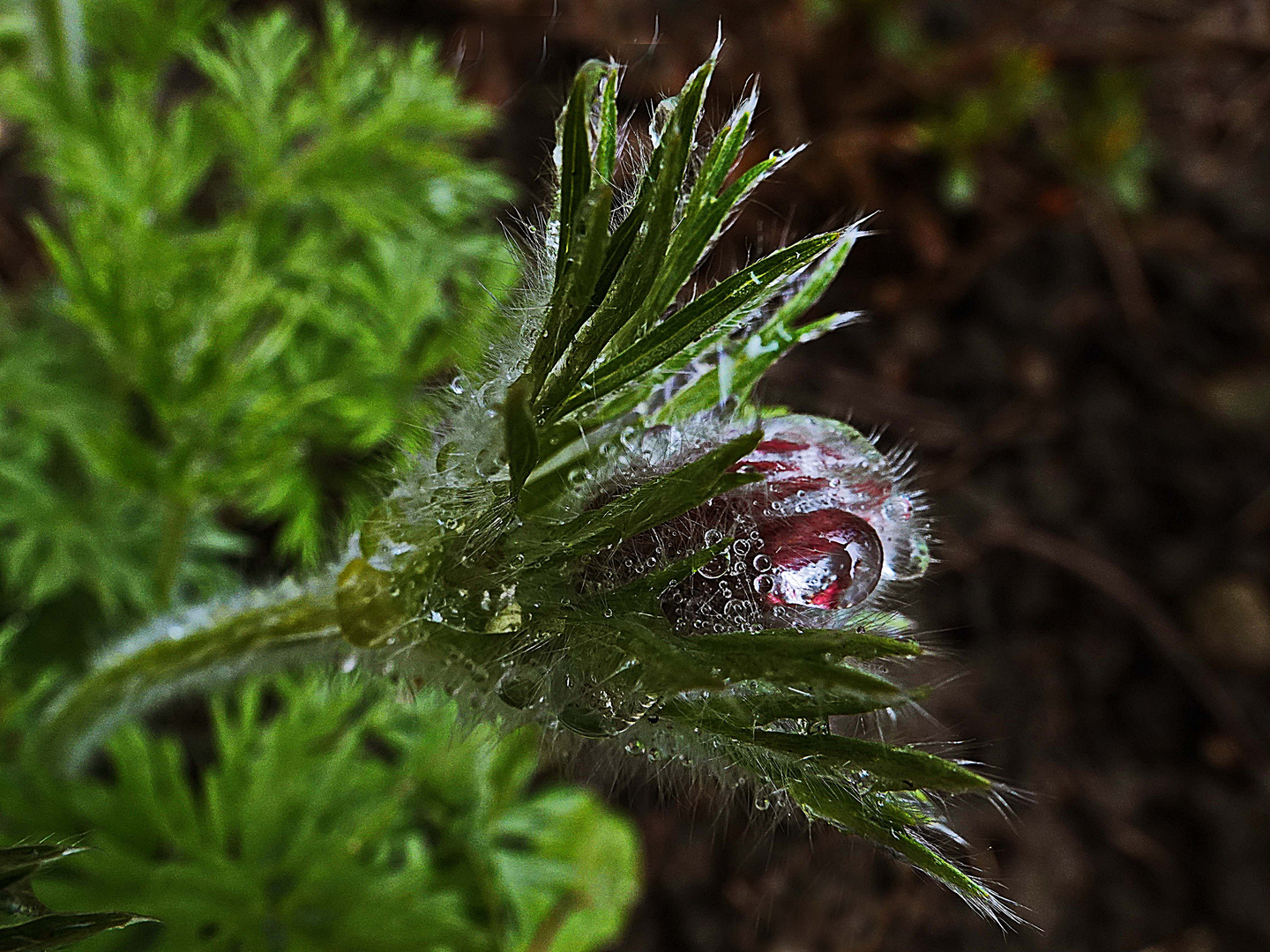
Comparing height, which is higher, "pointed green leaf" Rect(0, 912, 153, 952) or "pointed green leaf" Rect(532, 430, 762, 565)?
"pointed green leaf" Rect(532, 430, 762, 565)

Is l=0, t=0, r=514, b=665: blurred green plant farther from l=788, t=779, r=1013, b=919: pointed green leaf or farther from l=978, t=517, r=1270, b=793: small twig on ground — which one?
l=978, t=517, r=1270, b=793: small twig on ground

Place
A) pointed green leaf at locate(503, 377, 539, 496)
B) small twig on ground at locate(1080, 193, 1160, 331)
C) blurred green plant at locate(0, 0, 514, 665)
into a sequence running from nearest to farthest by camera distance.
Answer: pointed green leaf at locate(503, 377, 539, 496) → blurred green plant at locate(0, 0, 514, 665) → small twig on ground at locate(1080, 193, 1160, 331)

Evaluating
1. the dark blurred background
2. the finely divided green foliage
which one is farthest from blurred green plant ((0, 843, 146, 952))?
the dark blurred background

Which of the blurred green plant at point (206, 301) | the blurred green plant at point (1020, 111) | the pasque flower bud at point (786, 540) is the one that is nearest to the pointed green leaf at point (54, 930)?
the pasque flower bud at point (786, 540)

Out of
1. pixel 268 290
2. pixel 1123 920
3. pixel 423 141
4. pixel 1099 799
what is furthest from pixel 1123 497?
pixel 268 290

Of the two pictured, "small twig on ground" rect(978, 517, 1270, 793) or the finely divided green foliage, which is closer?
the finely divided green foliage

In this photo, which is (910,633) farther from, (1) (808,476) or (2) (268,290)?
(2) (268,290)

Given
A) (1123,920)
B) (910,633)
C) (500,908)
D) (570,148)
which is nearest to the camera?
(570,148)
